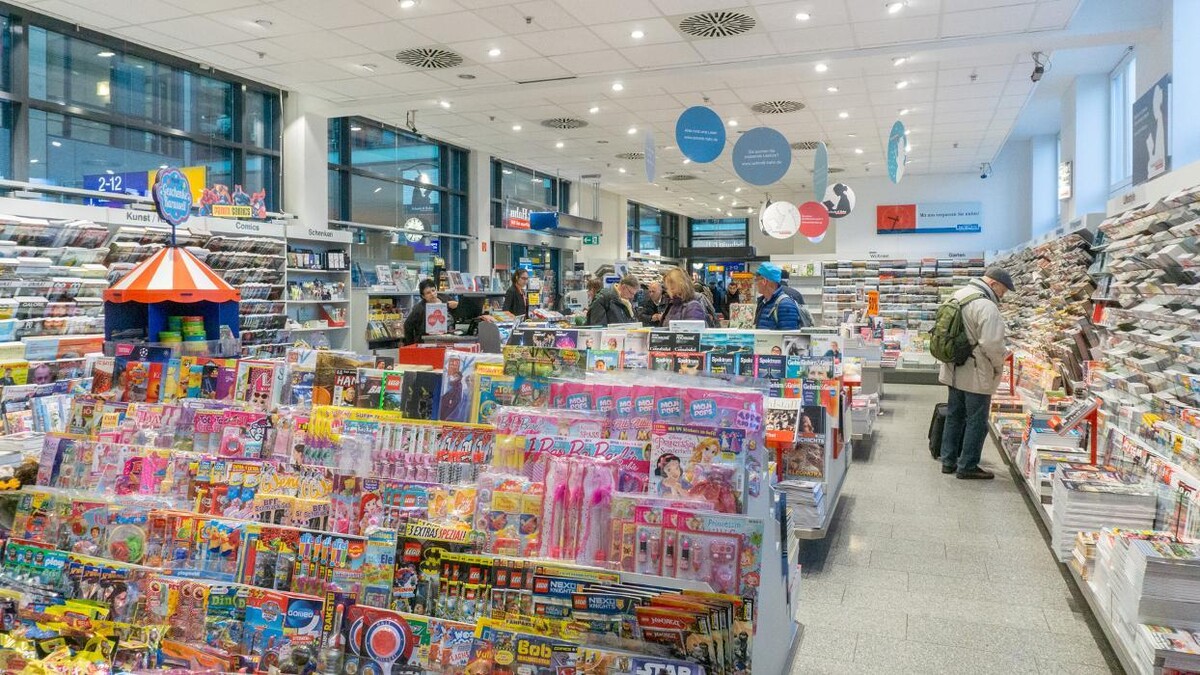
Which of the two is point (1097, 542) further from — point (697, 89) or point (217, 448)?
point (697, 89)

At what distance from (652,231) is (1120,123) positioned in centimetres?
1434

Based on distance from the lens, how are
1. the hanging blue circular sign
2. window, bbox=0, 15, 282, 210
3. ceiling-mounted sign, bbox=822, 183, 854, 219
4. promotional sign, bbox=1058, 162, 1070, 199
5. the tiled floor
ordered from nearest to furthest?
the tiled floor < the hanging blue circular sign < window, bbox=0, 15, 282, 210 < promotional sign, bbox=1058, 162, 1070, 199 < ceiling-mounted sign, bbox=822, 183, 854, 219

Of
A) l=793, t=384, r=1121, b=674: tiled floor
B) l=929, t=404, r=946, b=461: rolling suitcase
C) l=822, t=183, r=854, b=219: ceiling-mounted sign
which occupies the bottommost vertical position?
l=793, t=384, r=1121, b=674: tiled floor

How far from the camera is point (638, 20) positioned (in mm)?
6727

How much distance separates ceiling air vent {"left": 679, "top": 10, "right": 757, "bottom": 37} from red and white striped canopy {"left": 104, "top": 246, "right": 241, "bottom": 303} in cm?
462

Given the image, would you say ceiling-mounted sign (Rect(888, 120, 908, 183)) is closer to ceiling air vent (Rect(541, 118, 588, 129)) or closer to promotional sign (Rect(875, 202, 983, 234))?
ceiling air vent (Rect(541, 118, 588, 129))

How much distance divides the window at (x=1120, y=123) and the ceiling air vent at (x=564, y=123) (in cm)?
673

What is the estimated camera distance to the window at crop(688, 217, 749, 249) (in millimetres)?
25359

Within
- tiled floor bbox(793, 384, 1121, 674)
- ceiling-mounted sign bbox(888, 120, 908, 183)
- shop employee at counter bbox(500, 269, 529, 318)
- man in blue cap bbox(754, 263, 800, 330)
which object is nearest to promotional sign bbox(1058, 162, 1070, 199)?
ceiling-mounted sign bbox(888, 120, 908, 183)

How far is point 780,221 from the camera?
440 inches

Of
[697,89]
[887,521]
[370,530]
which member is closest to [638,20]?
[697,89]

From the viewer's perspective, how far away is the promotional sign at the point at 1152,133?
588cm

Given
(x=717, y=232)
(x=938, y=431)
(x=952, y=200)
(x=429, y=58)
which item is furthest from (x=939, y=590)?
(x=717, y=232)

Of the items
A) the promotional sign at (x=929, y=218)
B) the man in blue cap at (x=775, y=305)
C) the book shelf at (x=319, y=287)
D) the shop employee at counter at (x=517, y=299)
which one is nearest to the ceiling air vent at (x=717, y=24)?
the man in blue cap at (x=775, y=305)
